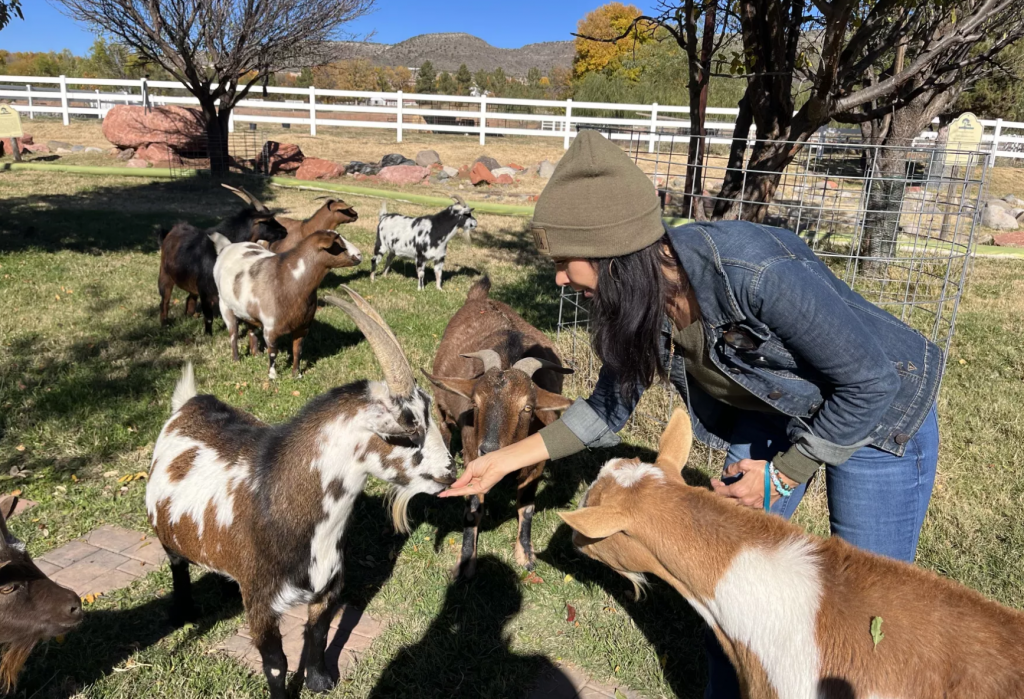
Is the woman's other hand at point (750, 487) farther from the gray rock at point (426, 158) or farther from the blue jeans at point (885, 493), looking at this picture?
the gray rock at point (426, 158)

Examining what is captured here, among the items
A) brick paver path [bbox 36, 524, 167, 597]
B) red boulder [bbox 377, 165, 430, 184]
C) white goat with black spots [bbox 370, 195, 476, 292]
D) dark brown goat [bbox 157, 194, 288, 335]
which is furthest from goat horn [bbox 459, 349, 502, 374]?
red boulder [bbox 377, 165, 430, 184]

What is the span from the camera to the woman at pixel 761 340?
2.19 meters

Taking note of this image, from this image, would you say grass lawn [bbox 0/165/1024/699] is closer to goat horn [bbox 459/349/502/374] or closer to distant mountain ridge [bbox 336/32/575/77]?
goat horn [bbox 459/349/502/374]

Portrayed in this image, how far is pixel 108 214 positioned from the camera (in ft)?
48.0

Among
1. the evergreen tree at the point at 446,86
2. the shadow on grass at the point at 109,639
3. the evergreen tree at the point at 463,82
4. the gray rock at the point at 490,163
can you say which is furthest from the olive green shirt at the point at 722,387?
the evergreen tree at the point at 446,86

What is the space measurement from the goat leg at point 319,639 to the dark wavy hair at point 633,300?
173 centimetres

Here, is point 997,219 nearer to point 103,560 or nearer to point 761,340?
point 761,340

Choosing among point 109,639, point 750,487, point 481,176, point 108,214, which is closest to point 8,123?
point 108,214

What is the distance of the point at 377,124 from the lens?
2586 cm

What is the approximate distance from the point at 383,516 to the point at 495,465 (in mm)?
2031

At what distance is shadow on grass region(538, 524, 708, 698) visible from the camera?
359 cm

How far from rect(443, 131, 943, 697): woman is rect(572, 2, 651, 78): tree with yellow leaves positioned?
19.4 metres

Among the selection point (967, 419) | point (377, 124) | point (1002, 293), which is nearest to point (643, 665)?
point (967, 419)

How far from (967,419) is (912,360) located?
4761mm
